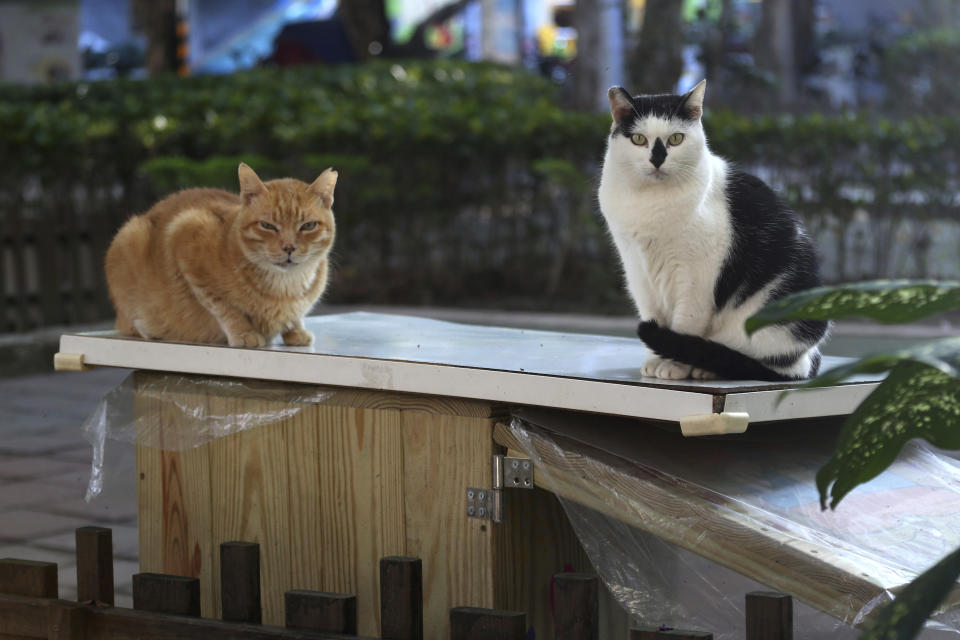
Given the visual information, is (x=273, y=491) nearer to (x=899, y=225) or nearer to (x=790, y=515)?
(x=790, y=515)

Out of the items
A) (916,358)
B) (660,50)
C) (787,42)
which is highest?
(787,42)

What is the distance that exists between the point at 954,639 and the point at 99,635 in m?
1.63

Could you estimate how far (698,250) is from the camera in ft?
7.37

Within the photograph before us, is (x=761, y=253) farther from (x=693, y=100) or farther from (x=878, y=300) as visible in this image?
(x=878, y=300)

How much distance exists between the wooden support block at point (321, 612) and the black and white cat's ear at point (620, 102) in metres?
1.08

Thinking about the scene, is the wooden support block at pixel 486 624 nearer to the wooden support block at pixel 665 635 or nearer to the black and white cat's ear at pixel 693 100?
the wooden support block at pixel 665 635

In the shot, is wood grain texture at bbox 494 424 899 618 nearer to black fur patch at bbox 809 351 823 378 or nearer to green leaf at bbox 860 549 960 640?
black fur patch at bbox 809 351 823 378

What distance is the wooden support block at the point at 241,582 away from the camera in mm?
2238

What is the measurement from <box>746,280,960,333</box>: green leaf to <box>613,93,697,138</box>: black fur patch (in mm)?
1030

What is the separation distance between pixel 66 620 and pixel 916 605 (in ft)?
5.59

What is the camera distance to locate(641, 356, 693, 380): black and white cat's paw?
219cm

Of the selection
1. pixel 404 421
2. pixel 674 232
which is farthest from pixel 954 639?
pixel 404 421

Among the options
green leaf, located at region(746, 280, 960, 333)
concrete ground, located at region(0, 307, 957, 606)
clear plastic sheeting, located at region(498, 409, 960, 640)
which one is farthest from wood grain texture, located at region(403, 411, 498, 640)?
green leaf, located at region(746, 280, 960, 333)

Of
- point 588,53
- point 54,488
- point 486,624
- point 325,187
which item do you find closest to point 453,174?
point 588,53
